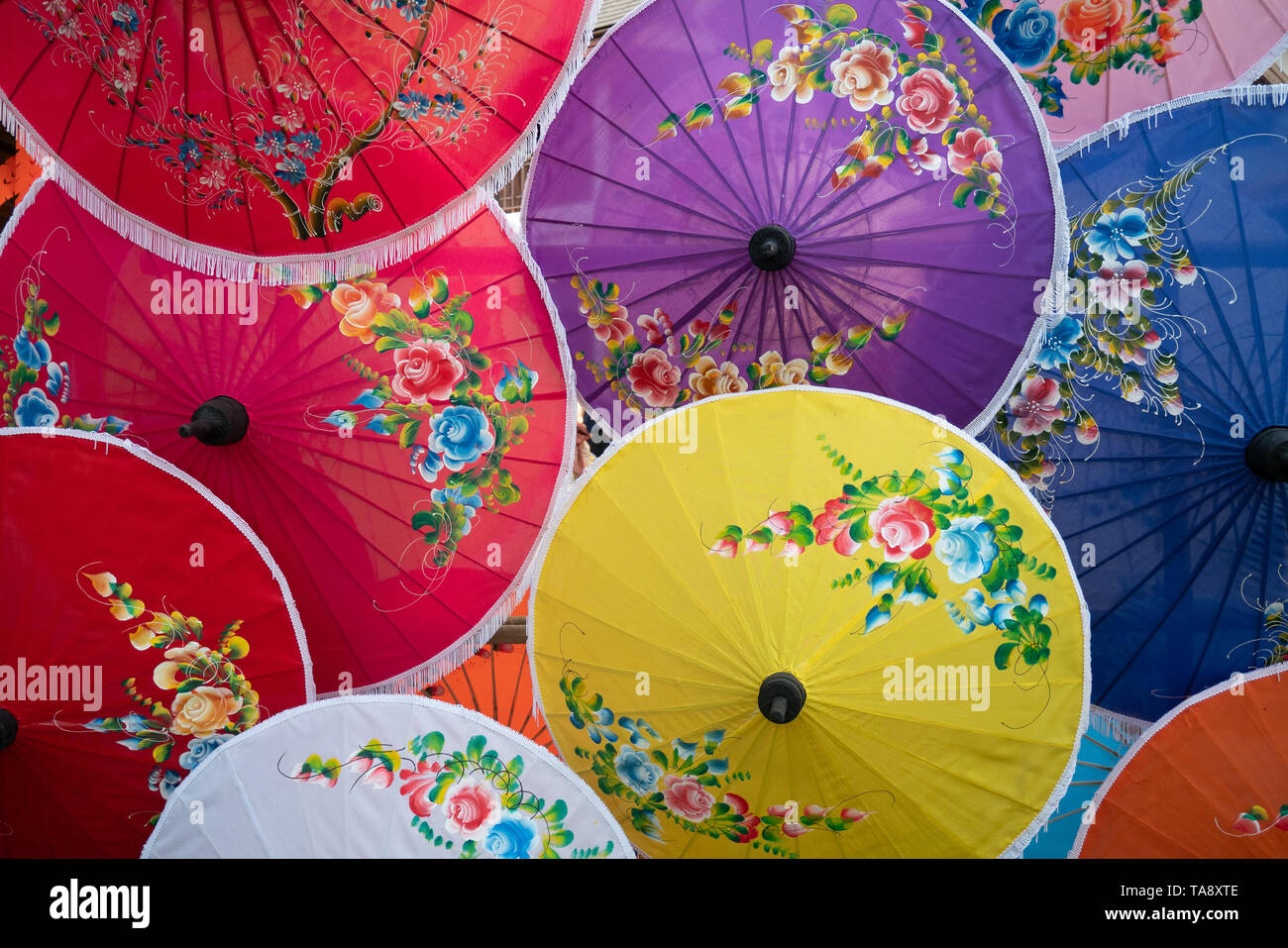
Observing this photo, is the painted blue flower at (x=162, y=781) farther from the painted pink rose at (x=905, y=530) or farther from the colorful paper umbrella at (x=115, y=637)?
the painted pink rose at (x=905, y=530)

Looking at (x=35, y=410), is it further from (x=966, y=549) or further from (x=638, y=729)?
(x=966, y=549)

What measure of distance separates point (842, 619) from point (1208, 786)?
97cm

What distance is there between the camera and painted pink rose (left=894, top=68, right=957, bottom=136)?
240cm

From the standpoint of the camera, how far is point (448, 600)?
2.59m

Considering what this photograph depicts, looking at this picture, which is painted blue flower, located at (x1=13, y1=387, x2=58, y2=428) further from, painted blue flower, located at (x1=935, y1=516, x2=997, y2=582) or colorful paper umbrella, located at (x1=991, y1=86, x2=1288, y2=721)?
colorful paper umbrella, located at (x1=991, y1=86, x2=1288, y2=721)

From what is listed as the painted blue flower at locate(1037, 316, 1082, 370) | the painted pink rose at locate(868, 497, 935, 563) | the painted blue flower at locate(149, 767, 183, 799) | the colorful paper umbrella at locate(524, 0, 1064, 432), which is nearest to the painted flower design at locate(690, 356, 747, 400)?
the colorful paper umbrella at locate(524, 0, 1064, 432)

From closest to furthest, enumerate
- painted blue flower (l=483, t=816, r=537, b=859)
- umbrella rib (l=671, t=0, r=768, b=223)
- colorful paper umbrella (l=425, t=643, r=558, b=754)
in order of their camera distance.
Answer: painted blue flower (l=483, t=816, r=537, b=859)
umbrella rib (l=671, t=0, r=768, b=223)
colorful paper umbrella (l=425, t=643, r=558, b=754)

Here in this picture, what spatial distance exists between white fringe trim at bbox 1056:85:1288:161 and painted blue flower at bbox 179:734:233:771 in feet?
8.40

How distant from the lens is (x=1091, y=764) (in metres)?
2.74

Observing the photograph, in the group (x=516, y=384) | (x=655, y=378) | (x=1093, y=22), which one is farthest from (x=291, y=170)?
(x=1093, y=22)

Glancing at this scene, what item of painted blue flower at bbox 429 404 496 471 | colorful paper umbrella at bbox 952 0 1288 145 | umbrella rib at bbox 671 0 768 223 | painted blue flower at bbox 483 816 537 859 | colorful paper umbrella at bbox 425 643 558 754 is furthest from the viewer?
colorful paper umbrella at bbox 425 643 558 754

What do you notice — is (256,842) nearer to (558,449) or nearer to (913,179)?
(558,449)

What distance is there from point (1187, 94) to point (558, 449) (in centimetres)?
193
